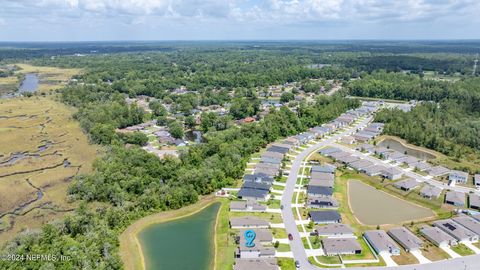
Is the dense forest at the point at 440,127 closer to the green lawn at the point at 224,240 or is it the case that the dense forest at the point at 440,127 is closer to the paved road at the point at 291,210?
the paved road at the point at 291,210

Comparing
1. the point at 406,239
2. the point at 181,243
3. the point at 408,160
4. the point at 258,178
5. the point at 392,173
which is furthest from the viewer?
the point at 408,160

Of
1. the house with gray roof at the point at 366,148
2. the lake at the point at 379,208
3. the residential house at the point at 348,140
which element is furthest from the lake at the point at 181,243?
the residential house at the point at 348,140

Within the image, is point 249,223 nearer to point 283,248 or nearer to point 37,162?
point 283,248

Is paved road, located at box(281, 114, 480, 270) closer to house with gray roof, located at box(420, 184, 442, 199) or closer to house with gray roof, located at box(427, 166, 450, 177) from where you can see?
house with gray roof, located at box(427, 166, 450, 177)

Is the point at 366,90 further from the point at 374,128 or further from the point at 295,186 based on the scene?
the point at 295,186

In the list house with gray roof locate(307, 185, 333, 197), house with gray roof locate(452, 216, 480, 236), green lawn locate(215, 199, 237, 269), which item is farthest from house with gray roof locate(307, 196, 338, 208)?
house with gray roof locate(452, 216, 480, 236)

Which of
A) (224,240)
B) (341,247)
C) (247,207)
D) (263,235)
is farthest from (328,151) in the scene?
(224,240)
